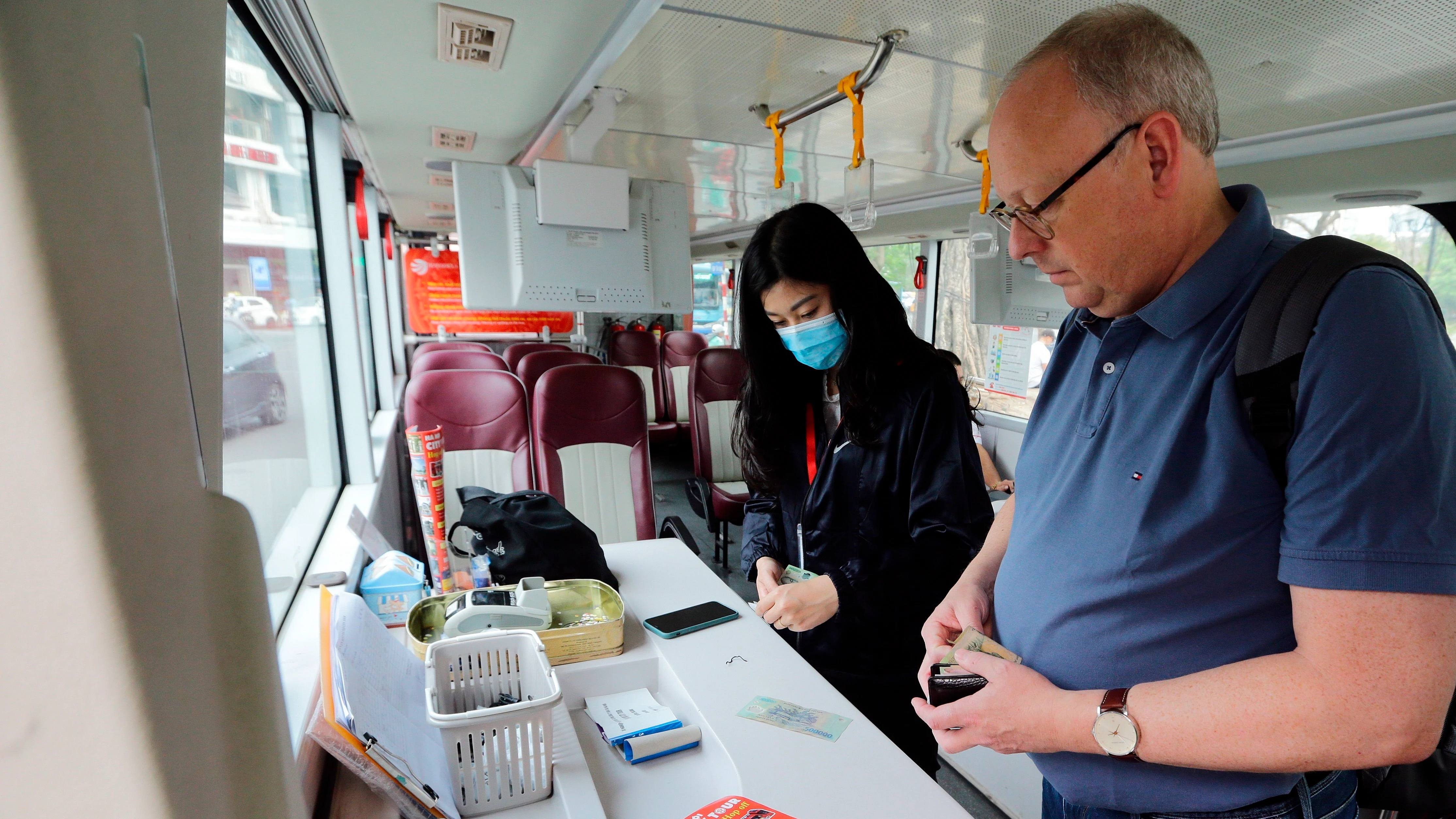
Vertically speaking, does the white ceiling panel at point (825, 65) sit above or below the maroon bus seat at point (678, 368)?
above

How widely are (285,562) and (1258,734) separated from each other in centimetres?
208

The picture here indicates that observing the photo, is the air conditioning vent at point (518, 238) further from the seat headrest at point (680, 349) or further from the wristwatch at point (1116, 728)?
the seat headrest at point (680, 349)

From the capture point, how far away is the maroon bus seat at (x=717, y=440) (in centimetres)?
407

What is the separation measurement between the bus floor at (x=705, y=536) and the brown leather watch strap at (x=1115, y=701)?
0.80 meters

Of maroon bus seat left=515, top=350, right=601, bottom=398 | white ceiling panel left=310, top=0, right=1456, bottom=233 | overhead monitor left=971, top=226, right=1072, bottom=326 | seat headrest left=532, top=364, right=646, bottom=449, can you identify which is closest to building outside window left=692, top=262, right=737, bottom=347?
maroon bus seat left=515, top=350, right=601, bottom=398

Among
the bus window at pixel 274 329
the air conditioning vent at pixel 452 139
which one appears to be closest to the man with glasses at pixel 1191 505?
the bus window at pixel 274 329

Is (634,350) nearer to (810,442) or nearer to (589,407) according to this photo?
(589,407)

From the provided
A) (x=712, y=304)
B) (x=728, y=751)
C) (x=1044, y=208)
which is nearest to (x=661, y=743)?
(x=728, y=751)

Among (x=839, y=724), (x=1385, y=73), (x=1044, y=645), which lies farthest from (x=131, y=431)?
(x=1385, y=73)

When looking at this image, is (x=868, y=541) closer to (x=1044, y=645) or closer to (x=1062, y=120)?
(x=1044, y=645)

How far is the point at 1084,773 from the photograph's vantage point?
982mm

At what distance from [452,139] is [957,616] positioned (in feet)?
9.14

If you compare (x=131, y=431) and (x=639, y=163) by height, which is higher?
(x=639, y=163)

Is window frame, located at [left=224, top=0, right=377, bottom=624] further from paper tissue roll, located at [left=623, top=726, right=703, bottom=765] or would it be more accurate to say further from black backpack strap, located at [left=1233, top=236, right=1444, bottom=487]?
black backpack strap, located at [left=1233, top=236, right=1444, bottom=487]
